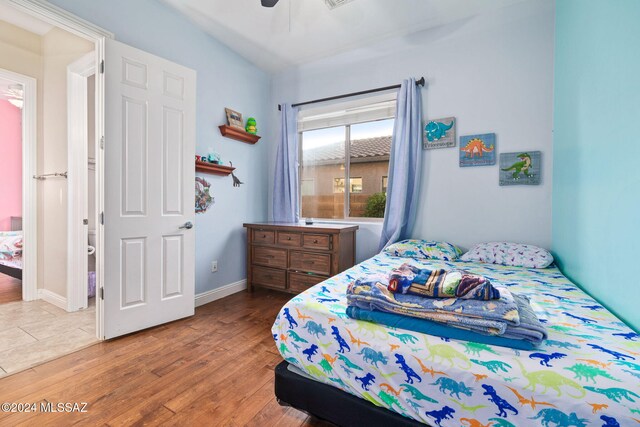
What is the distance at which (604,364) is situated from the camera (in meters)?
0.83

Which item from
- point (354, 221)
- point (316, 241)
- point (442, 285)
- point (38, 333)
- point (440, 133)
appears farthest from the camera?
point (354, 221)

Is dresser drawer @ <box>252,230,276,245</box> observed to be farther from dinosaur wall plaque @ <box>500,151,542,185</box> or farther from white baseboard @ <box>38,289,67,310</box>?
dinosaur wall plaque @ <box>500,151,542,185</box>

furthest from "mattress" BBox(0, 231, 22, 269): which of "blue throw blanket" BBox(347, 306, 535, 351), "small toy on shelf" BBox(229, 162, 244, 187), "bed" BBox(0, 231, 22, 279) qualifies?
"blue throw blanket" BBox(347, 306, 535, 351)

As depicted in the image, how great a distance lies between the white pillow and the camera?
213cm

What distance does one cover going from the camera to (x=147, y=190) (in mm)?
2301

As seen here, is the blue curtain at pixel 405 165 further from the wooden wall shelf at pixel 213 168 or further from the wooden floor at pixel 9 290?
the wooden floor at pixel 9 290

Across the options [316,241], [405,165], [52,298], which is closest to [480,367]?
[316,241]

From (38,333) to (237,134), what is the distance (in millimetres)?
2474

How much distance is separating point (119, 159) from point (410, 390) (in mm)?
2443

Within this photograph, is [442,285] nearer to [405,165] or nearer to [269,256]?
[405,165]

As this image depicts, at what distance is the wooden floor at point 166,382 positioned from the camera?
1.36 metres

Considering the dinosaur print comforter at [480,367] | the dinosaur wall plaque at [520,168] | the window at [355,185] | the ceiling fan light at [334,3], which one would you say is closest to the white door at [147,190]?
the ceiling fan light at [334,3]

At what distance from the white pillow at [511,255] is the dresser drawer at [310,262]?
125cm

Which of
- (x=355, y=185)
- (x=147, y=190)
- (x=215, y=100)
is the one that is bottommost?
(x=147, y=190)
